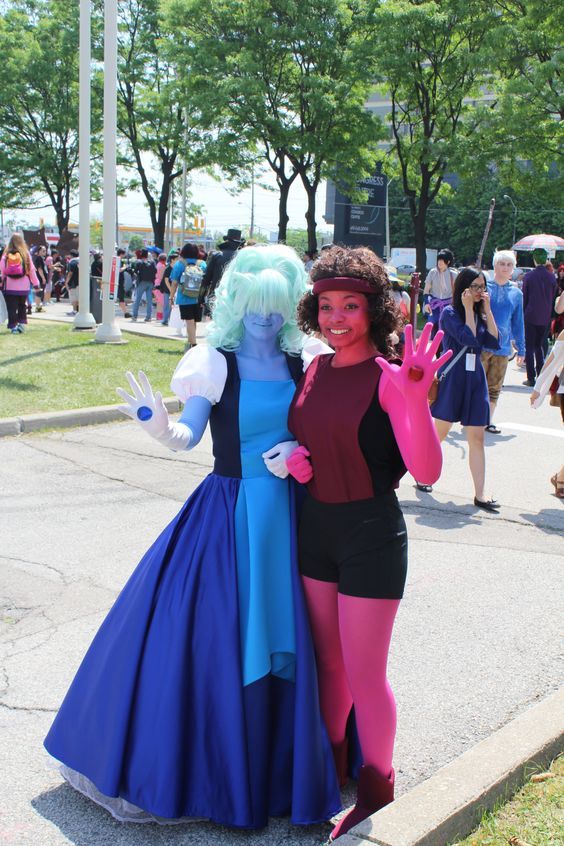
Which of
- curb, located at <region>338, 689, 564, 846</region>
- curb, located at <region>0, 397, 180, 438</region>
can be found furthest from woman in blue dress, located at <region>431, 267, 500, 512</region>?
curb, located at <region>338, 689, 564, 846</region>

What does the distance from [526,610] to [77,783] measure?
2745 mm

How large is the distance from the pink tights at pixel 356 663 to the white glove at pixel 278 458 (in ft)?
1.08

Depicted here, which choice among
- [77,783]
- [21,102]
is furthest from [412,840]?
[21,102]

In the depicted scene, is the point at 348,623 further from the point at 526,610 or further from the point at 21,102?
the point at 21,102

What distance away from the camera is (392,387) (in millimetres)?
2391

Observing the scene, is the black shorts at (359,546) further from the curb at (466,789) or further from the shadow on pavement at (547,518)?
the shadow on pavement at (547,518)

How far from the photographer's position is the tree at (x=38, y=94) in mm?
32531

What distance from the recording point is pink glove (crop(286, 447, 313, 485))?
102 inches

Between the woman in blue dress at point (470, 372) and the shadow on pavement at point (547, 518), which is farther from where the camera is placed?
the woman in blue dress at point (470, 372)

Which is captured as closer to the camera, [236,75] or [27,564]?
[27,564]

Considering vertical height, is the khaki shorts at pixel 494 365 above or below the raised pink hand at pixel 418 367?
below

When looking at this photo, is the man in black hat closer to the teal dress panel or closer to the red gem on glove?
the teal dress panel

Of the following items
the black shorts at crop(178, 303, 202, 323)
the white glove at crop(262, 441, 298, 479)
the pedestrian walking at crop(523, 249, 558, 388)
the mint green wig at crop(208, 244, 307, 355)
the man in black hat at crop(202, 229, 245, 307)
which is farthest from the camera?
the black shorts at crop(178, 303, 202, 323)

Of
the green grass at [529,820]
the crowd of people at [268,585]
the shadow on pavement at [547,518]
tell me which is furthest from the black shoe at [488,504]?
the crowd of people at [268,585]
